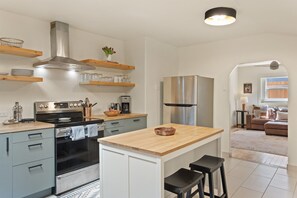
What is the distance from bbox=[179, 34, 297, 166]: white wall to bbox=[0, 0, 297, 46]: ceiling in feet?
0.78

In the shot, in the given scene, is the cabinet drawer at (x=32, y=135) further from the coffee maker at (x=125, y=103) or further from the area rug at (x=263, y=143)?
the area rug at (x=263, y=143)

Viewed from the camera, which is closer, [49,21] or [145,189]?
[145,189]

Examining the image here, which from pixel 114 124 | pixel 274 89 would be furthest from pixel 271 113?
pixel 114 124

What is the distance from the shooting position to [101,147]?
2.01m

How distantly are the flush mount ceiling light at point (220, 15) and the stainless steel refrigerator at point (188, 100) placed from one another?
1.36m

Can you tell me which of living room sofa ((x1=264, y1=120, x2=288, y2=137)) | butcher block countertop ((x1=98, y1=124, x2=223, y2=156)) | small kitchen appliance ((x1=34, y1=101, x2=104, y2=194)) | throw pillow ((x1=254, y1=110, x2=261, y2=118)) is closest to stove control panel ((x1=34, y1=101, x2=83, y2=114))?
small kitchen appliance ((x1=34, y1=101, x2=104, y2=194))

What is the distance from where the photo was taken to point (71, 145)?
9.59 feet

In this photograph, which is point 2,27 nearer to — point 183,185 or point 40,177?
point 40,177

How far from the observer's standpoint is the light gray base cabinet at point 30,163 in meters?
2.35

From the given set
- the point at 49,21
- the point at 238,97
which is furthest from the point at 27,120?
the point at 238,97

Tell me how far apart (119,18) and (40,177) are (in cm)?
250

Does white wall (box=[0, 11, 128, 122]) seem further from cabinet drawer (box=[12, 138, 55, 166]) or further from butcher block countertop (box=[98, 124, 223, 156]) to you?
butcher block countertop (box=[98, 124, 223, 156])

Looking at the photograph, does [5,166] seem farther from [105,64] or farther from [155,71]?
[155,71]

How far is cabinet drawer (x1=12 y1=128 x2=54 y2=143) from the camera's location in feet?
7.80
